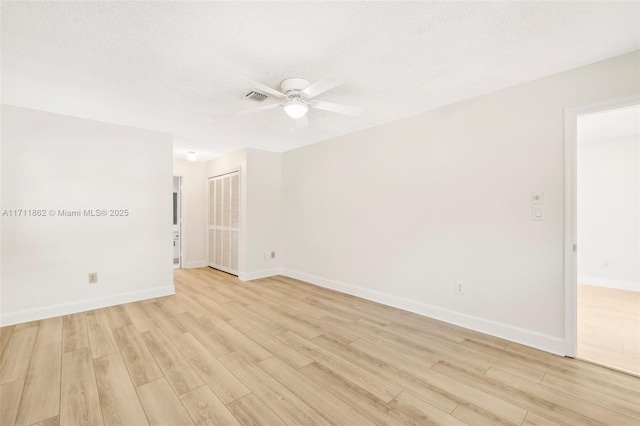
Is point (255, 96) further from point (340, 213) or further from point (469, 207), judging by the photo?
point (469, 207)

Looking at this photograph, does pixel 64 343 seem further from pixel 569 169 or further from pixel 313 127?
pixel 569 169

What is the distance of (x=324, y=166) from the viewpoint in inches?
172

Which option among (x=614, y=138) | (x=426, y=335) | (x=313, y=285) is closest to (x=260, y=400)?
(x=426, y=335)

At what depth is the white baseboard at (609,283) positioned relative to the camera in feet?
13.6

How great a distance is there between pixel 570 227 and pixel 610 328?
149 cm

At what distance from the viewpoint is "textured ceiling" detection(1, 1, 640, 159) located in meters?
1.57

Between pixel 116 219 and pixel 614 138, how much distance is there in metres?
7.76

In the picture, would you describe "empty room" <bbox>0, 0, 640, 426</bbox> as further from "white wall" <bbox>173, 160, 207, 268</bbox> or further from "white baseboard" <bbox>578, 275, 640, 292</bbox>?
"white wall" <bbox>173, 160, 207, 268</bbox>

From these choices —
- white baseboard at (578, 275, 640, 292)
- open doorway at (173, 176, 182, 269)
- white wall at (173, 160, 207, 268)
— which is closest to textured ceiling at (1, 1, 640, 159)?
white wall at (173, 160, 207, 268)

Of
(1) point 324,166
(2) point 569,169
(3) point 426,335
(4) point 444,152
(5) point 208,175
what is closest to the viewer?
(2) point 569,169

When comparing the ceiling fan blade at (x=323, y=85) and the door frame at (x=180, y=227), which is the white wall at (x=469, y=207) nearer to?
the ceiling fan blade at (x=323, y=85)

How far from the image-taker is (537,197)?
237cm

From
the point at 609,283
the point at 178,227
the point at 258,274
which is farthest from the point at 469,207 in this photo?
the point at 178,227

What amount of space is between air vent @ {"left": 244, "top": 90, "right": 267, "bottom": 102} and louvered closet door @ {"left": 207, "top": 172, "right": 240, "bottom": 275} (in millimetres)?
2447
